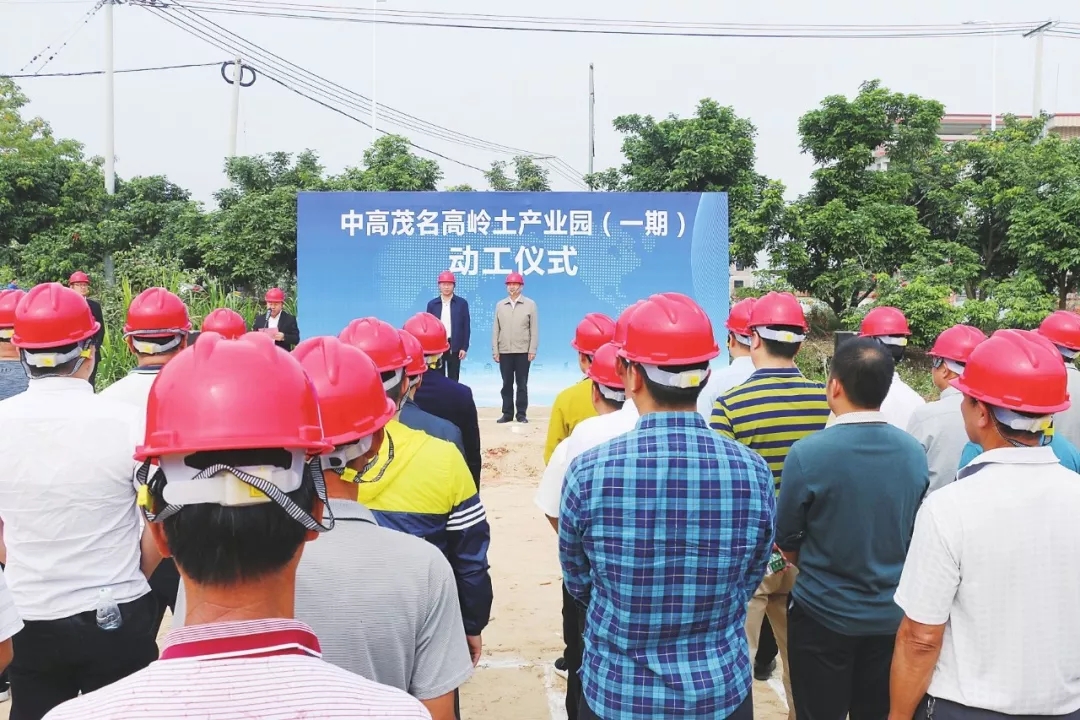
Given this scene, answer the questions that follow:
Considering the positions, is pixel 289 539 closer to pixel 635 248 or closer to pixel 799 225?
pixel 635 248

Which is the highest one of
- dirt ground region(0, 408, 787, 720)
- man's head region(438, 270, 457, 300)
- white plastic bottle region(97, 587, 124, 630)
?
man's head region(438, 270, 457, 300)

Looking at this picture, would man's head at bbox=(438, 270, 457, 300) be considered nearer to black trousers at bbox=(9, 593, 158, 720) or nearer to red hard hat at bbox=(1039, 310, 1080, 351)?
red hard hat at bbox=(1039, 310, 1080, 351)

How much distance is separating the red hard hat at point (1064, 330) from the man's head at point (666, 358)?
10.5ft

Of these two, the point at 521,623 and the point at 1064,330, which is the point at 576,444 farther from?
the point at 1064,330

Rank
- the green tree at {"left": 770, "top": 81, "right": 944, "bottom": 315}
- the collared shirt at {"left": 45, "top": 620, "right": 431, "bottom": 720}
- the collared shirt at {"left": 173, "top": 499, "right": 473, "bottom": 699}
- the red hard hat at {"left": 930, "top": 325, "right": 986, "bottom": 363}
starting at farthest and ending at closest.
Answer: the green tree at {"left": 770, "top": 81, "right": 944, "bottom": 315}, the red hard hat at {"left": 930, "top": 325, "right": 986, "bottom": 363}, the collared shirt at {"left": 173, "top": 499, "right": 473, "bottom": 699}, the collared shirt at {"left": 45, "top": 620, "right": 431, "bottom": 720}

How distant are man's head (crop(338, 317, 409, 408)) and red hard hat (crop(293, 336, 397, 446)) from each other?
746 mm

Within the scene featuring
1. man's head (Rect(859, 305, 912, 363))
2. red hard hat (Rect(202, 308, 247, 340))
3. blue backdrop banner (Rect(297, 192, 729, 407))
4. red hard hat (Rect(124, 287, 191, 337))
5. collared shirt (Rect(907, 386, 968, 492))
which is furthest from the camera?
blue backdrop banner (Rect(297, 192, 729, 407))

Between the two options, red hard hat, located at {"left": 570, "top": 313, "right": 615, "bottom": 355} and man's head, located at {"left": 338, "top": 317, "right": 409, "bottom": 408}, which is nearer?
man's head, located at {"left": 338, "top": 317, "right": 409, "bottom": 408}

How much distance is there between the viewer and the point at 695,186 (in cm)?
1576

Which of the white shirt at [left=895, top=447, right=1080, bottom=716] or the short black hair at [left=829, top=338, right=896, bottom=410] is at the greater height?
the short black hair at [left=829, top=338, right=896, bottom=410]

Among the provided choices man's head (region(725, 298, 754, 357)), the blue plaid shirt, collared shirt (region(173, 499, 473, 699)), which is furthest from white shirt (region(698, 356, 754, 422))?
collared shirt (region(173, 499, 473, 699))

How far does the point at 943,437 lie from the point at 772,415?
843 mm

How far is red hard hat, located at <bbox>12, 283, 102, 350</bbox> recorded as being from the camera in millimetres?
2773

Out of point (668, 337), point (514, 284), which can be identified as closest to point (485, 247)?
point (514, 284)
